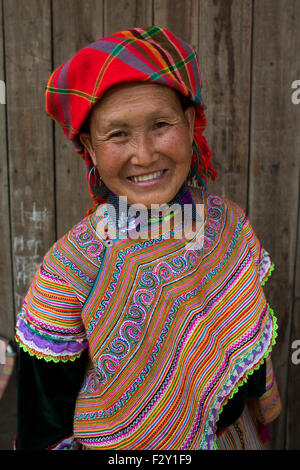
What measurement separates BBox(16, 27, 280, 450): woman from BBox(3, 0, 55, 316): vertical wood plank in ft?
1.91

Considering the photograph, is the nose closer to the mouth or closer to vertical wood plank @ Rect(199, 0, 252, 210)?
the mouth

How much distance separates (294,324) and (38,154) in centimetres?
134

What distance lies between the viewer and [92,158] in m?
1.13

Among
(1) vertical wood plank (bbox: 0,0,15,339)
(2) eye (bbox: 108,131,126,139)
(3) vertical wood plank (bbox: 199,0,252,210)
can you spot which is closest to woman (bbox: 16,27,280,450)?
(2) eye (bbox: 108,131,126,139)

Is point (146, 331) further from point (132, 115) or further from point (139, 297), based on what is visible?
point (132, 115)

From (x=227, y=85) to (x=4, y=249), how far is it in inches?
46.3

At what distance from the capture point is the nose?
0.99m

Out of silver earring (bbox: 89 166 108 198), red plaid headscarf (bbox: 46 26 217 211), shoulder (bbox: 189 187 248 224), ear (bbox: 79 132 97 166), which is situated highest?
red plaid headscarf (bbox: 46 26 217 211)

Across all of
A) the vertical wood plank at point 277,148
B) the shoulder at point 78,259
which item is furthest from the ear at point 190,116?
the vertical wood plank at point 277,148

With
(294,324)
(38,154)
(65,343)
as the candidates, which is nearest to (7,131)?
(38,154)

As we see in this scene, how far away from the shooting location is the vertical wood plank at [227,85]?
152 cm

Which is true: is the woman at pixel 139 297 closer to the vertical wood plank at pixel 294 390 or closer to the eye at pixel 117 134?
the eye at pixel 117 134
